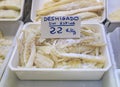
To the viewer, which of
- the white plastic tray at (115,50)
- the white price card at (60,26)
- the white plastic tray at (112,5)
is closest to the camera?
the white plastic tray at (115,50)

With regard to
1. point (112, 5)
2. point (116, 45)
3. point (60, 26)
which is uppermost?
point (60, 26)

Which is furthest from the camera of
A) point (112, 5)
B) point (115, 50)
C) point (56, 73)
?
point (112, 5)

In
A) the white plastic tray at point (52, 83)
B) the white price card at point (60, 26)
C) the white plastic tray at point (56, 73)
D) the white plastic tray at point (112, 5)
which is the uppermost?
the white price card at point (60, 26)

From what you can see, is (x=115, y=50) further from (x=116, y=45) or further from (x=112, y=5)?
(x=112, y=5)

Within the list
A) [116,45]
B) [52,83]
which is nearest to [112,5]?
[116,45]

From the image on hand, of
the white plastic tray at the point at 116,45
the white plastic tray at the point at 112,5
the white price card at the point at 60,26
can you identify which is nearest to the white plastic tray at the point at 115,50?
the white plastic tray at the point at 116,45

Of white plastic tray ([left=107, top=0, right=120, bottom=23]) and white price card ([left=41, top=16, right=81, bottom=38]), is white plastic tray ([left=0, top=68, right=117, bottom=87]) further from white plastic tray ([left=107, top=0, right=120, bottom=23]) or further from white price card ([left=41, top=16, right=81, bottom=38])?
white plastic tray ([left=107, top=0, right=120, bottom=23])

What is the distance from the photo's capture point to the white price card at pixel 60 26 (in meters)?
1.03

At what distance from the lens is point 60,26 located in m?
1.04

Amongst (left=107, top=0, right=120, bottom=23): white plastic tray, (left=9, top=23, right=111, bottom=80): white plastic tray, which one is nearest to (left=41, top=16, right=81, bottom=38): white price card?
(left=9, top=23, right=111, bottom=80): white plastic tray

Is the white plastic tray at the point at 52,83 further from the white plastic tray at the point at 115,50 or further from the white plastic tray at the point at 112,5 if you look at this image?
the white plastic tray at the point at 112,5

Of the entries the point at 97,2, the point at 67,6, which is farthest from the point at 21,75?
the point at 97,2

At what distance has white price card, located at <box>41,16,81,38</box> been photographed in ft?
3.38

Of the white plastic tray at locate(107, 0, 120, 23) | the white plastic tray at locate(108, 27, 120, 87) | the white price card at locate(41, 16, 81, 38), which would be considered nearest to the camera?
the white plastic tray at locate(108, 27, 120, 87)
